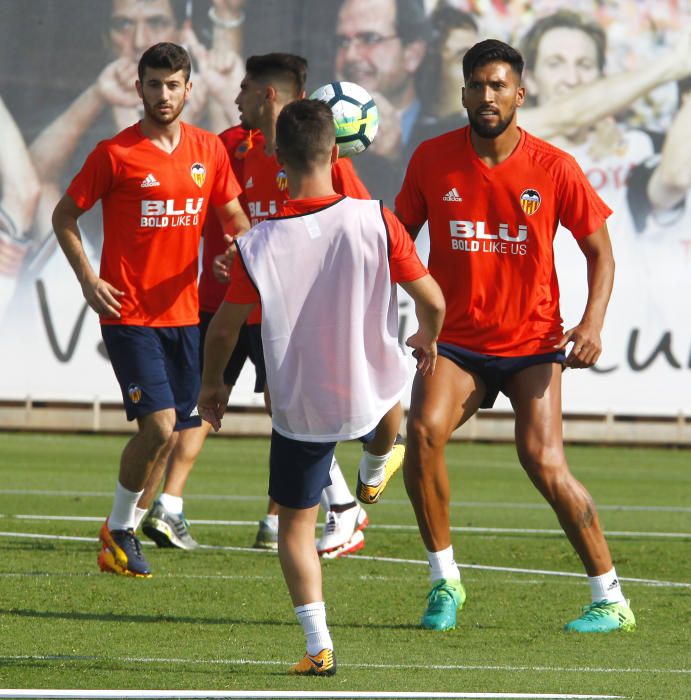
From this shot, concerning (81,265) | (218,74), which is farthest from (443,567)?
(218,74)

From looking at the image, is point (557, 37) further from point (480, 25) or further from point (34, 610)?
→ point (34, 610)

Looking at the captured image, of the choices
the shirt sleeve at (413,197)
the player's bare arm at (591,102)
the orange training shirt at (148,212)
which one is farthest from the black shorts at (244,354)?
the player's bare arm at (591,102)

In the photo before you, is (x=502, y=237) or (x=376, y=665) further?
(x=502, y=237)

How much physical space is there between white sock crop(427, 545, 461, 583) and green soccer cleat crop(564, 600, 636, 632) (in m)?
0.54

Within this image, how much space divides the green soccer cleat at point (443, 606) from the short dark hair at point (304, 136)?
7.32 feet

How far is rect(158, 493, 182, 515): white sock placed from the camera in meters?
10.2

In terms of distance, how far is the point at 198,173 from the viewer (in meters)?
9.20

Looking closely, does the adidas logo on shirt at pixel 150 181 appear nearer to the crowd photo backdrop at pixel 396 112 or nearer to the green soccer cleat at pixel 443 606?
the green soccer cleat at pixel 443 606

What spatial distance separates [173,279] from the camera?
9.20 meters

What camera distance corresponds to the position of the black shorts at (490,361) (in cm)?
761

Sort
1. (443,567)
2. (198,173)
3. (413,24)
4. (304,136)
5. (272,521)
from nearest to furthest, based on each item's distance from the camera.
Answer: (304,136)
(443,567)
(198,173)
(272,521)
(413,24)

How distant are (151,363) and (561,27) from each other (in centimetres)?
2194

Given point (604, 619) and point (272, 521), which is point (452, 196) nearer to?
point (604, 619)

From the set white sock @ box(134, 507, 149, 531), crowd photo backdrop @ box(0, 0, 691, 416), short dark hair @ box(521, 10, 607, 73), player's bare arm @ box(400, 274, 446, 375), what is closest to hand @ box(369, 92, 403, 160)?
crowd photo backdrop @ box(0, 0, 691, 416)
